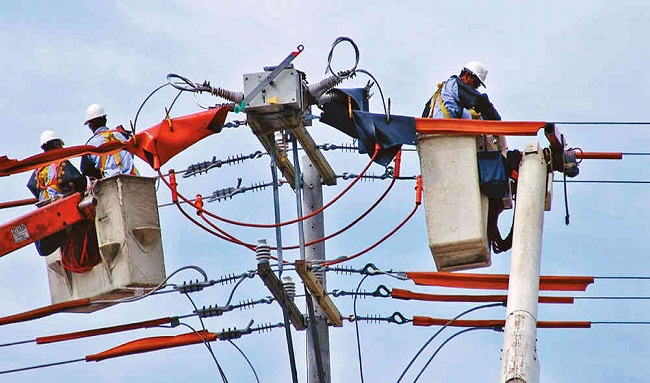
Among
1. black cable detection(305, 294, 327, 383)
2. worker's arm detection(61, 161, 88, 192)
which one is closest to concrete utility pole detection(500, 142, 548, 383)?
black cable detection(305, 294, 327, 383)

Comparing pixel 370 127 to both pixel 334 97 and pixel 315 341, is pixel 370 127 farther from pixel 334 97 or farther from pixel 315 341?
pixel 315 341

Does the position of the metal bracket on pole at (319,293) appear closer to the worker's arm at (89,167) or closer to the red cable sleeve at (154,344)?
the red cable sleeve at (154,344)

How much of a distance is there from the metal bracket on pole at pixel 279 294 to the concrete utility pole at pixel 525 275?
2673 mm

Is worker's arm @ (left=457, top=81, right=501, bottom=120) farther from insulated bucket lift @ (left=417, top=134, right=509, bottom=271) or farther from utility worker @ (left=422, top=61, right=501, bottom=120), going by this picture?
insulated bucket lift @ (left=417, top=134, right=509, bottom=271)

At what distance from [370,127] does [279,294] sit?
179 centimetres

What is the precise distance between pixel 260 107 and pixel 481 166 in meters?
2.11

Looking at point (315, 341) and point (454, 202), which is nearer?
point (454, 202)

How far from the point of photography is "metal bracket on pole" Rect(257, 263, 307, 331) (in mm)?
20359

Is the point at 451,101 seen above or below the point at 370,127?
above

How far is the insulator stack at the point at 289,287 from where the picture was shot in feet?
68.7

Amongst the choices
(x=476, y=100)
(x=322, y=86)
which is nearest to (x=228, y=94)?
(x=322, y=86)

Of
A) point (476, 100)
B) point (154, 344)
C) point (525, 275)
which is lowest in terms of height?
point (525, 275)

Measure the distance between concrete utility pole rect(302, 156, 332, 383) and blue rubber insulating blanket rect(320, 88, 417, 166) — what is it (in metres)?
1.69

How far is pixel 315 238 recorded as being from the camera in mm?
22938
